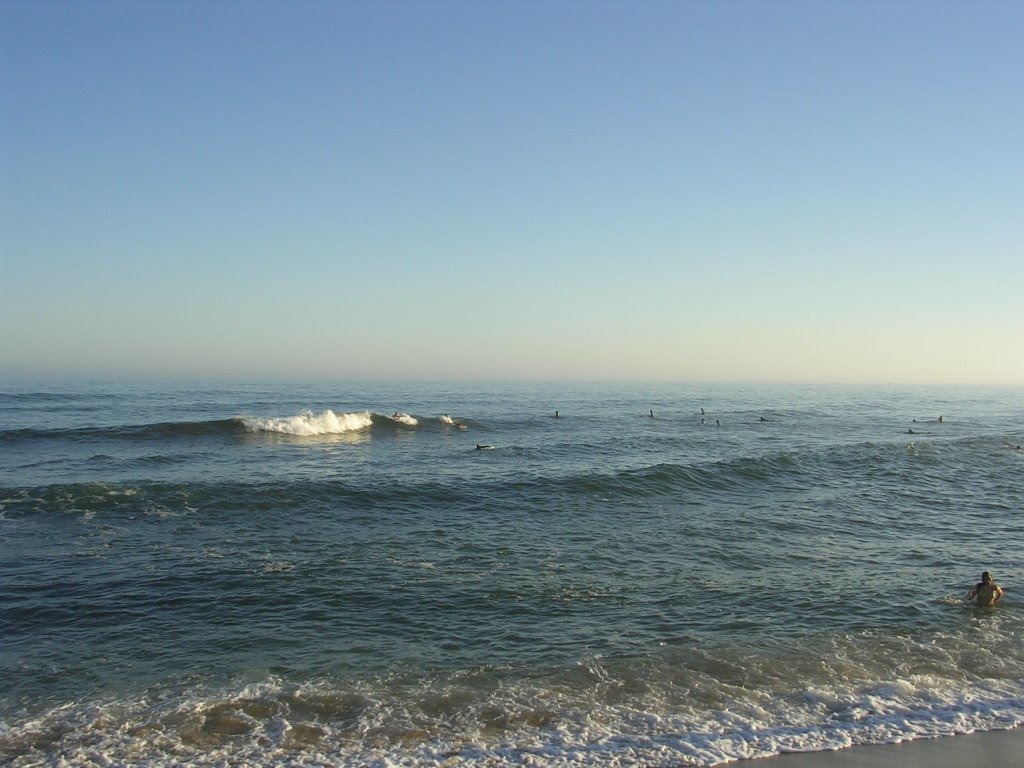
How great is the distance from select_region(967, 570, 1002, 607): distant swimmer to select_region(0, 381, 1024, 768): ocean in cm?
29

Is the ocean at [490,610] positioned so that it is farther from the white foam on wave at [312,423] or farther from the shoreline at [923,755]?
the white foam on wave at [312,423]

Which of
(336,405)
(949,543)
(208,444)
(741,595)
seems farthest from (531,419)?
(741,595)

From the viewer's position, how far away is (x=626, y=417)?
5416 cm

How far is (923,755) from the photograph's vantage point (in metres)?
7.99

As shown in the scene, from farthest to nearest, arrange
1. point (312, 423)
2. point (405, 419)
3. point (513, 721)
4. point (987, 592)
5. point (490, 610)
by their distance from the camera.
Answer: point (405, 419)
point (312, 423)
point (987, 592)
point (490, 610)
point (513, 721)

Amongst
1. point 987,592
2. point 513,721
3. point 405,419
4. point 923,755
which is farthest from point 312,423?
point 923,755

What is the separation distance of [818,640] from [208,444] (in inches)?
1189

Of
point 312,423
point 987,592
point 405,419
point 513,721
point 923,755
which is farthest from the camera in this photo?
point 405,419

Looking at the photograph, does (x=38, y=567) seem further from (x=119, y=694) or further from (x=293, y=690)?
(x=293, y=690)

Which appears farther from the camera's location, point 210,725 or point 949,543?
point 949,543

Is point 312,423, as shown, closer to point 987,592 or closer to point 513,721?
point 513,721

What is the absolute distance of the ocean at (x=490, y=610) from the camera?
28.2 ft

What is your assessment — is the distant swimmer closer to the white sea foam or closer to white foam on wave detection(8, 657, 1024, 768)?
white foam on wave detection(8, 657, 1024, 768)

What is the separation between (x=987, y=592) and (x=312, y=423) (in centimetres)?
3603
